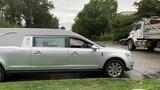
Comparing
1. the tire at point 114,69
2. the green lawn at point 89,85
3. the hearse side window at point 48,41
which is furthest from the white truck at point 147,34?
the green lawn at point 89,85

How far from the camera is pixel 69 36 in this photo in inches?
475

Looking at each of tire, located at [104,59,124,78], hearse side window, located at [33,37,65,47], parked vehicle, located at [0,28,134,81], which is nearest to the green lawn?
parked vehicle, located at [0,28,134,81]

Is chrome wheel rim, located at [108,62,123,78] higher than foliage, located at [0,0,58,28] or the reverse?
the reverse

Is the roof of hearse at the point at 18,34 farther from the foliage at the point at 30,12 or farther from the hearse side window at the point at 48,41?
the foliage at the point at 30,12

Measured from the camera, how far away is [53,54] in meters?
11.7

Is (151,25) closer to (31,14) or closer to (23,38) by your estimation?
(23,38)

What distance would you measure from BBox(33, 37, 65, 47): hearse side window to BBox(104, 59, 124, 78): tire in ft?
5.44

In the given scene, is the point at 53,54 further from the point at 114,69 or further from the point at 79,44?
the point at 114,69

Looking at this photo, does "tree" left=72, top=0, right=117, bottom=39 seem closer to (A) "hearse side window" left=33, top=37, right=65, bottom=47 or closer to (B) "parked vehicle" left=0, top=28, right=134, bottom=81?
(B) "parked vehicle" left=0, top=28, right=134, bottom=81

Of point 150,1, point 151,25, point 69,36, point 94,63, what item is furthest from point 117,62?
point 150,1

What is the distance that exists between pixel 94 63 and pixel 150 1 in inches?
1200

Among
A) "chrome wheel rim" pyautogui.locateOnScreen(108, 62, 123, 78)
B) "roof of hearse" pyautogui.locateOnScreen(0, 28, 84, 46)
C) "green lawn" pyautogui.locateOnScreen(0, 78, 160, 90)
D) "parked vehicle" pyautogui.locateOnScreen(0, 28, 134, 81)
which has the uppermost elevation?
"roof of hearse" pyautogui.locateOnScreen(0, 28, 84, 46)

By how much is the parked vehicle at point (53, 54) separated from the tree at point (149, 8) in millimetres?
29750

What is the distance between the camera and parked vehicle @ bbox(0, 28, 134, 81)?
1152 centimetres
